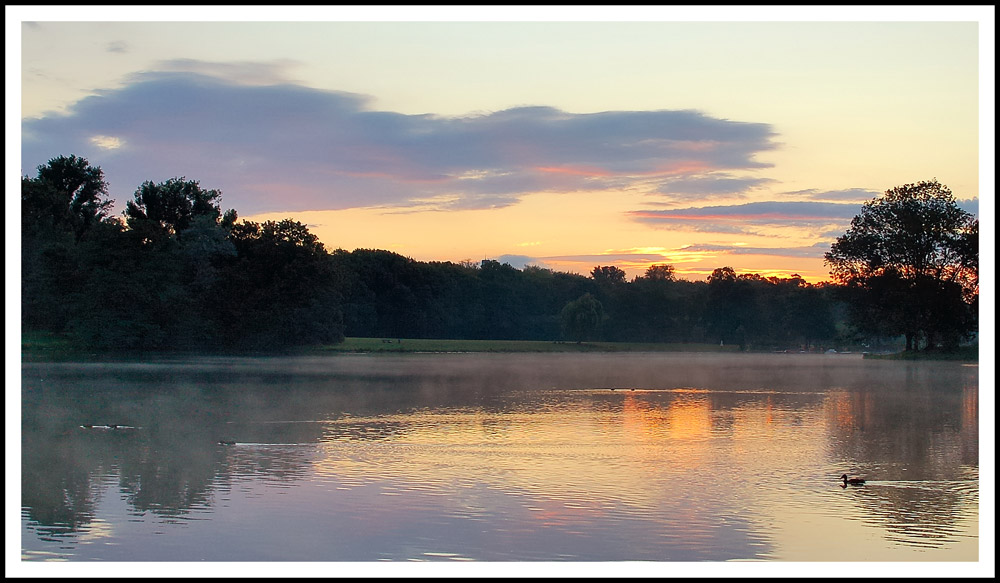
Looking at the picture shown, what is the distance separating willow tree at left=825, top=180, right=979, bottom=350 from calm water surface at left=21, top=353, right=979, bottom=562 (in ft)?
129

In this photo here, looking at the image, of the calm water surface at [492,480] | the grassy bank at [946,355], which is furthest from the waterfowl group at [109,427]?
the grassy bank at [946,355]

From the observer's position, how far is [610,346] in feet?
313

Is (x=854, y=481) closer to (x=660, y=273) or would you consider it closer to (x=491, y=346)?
(x=491, y=346)

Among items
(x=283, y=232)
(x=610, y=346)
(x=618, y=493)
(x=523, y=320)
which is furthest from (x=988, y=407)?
(x=523, y=320)

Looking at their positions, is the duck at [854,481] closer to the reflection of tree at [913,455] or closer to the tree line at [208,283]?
the reflection of tree at [913,455]

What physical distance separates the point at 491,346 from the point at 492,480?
7400 cm

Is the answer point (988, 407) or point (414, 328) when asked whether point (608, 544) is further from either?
point (414, 328)

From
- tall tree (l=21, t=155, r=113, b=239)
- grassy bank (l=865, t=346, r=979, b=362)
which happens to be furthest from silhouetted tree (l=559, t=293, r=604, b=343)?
tall tree (l=21, t=155, r=113, b=239)

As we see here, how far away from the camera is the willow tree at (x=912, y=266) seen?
59.8 meters

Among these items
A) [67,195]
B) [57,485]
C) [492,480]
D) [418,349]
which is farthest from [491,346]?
[57,485]

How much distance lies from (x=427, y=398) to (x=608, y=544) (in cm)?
1605

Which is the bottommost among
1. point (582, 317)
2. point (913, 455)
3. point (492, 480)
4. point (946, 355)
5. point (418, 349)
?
point (418, 349)

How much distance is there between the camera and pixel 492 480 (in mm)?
12672

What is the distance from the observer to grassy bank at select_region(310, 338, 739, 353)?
7343 cm
